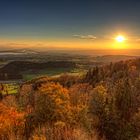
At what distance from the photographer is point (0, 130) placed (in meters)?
66.4

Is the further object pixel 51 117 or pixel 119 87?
pixel 119 87

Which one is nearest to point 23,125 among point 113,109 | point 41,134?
point 41,134

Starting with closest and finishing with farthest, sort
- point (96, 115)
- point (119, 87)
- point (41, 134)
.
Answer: point (41, 134)
point (96, 115)
point (119, 87)

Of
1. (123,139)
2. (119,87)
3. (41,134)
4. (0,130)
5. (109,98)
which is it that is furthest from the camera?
(119,87)

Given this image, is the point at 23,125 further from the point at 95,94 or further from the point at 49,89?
the point at 95,94

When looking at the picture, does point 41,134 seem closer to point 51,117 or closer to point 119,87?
point 51,117

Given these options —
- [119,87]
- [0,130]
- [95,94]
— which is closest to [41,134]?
[0,130]

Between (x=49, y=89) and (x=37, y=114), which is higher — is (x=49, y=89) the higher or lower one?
the higher one

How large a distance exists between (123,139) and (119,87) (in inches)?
1543

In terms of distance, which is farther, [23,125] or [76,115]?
[76,115]

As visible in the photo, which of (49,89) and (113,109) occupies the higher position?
(49,89)

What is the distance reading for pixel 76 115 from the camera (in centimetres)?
7544

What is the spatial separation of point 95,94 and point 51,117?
3289 cm

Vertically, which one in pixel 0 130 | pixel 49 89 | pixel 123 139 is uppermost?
pixel 49 89
